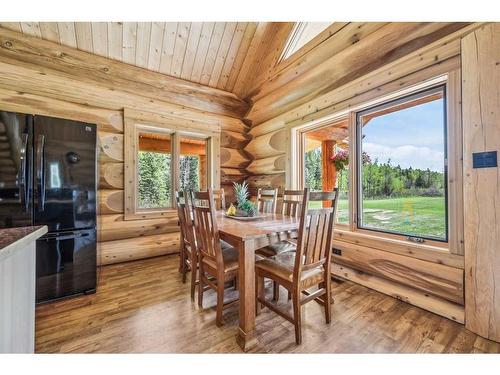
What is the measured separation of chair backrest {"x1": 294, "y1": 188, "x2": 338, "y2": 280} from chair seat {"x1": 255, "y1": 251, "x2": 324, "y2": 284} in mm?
69

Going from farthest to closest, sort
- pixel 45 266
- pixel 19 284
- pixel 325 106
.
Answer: pixel 325 106 < pixel 45 266 < pixel 19 284

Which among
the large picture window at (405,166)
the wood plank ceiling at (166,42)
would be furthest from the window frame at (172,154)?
the large picture window at (405,166)

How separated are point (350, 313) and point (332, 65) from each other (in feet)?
9.04

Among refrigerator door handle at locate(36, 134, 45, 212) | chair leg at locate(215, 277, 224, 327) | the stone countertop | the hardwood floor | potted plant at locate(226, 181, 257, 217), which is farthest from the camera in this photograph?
potted plant at locate(226, 181, 257, 217)

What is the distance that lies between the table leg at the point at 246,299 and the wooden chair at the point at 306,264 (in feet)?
0.68

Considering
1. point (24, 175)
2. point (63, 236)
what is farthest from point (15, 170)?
point (63, 236)

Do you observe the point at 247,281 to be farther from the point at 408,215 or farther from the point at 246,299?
the point at 408,215

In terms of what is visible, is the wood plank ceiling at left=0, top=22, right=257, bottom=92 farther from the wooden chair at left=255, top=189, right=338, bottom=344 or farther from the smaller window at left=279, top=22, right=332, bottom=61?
the wooden chair at left=255, top=189, right=338, bottom=344

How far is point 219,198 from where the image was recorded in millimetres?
3432

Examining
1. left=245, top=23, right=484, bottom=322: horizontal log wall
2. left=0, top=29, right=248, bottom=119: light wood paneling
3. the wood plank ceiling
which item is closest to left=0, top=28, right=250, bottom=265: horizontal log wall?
left=0, top=29, right=248, bottom=119: light wood paneling

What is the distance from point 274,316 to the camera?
73.4 inches

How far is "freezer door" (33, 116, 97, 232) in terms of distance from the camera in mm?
2021
